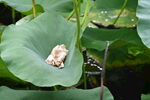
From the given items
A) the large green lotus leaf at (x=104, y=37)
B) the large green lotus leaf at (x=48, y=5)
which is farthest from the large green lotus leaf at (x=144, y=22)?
the large green lotus leaf at (x=48, y=5)

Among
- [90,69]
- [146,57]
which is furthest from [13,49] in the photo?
[146,57]

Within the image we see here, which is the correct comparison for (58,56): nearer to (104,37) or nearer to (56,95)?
(56,95)

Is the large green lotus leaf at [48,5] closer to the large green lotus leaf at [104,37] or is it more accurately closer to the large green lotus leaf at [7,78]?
the large green lotus leaf at [104,37]

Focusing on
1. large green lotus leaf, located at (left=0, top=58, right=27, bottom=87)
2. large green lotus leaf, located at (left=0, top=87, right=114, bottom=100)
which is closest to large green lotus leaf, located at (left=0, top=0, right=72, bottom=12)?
large green lotus leaf, located at (left=0, top=58, right=27, bottom=87)

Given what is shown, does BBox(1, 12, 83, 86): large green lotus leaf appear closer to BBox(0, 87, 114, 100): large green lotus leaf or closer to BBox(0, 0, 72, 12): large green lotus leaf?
BBox(0, 87, 114, 100): large green lotus leaf

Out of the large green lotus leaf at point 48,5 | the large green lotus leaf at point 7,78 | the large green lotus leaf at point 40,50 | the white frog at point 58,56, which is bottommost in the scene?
the large green lotus leaf at point 7,78

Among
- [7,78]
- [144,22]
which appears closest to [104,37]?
[144,22]

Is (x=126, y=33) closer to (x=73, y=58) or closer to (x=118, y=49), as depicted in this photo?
(x=118, y=49)
